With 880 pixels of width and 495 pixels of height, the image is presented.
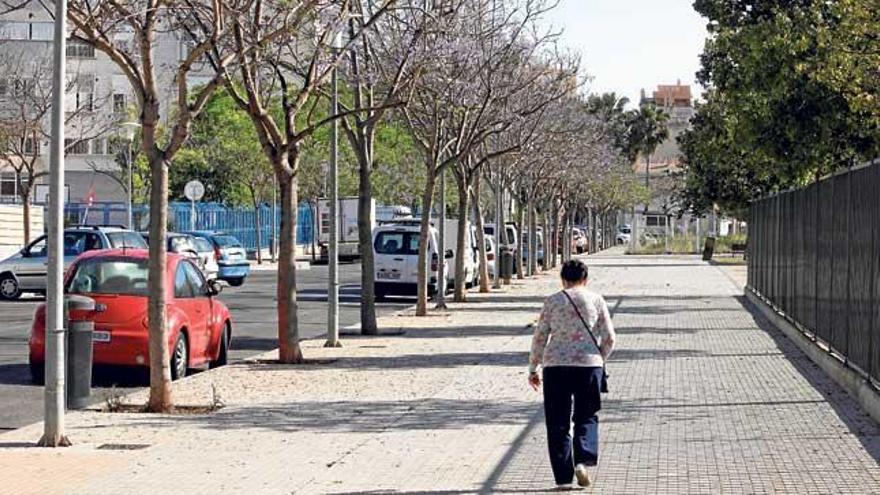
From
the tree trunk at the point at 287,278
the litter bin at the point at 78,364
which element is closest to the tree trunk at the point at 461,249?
the tree trunk at the point at 287,278

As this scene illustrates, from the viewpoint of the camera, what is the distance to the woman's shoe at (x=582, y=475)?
35.4 feet

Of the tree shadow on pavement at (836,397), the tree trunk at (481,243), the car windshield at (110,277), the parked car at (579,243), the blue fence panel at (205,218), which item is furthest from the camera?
the parked car at (579,243)

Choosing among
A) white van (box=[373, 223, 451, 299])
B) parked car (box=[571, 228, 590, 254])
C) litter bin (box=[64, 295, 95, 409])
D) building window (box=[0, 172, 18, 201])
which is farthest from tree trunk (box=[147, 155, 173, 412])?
parked car (box=[571, 228, 590, 254])

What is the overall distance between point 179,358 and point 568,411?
876cm

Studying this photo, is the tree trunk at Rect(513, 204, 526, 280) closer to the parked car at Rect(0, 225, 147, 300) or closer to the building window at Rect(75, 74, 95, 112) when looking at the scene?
the building window at Rect(75, 74, 95, 112)

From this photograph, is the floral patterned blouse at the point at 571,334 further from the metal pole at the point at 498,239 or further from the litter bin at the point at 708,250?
the litter bin at the point at 708,250

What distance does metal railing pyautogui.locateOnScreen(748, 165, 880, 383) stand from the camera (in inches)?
612

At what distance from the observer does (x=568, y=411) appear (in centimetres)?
1086

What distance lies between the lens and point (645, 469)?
11805 millimetres

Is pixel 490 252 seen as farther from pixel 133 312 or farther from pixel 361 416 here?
pixel 361 416

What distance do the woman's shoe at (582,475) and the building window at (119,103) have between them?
4929 centimetres

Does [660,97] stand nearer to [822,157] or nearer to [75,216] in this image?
[75,216]

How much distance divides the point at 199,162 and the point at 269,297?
106 ft

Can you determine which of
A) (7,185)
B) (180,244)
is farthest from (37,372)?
(7,185)
